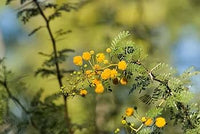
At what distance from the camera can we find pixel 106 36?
2.62 metres

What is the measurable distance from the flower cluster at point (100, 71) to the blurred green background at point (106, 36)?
0.35 meters

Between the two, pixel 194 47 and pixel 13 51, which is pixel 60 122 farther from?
pixel 13 51

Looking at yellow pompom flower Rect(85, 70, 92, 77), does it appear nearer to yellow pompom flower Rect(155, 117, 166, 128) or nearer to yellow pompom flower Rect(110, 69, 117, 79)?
yellow pompom flower Rect(110, 69, 117, 79)

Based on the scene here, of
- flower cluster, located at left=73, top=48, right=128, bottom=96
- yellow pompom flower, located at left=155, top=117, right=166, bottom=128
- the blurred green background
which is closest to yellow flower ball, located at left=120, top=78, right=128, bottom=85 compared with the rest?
flower cluster, located at left=73, top=48, right=128, bottom=96

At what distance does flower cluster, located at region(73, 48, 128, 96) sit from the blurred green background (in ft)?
1.15

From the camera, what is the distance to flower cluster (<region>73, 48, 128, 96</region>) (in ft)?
3.31

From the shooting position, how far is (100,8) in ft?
14.5

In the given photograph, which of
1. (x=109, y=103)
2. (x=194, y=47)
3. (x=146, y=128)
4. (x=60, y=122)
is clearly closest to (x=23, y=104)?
(x=60, y=122)

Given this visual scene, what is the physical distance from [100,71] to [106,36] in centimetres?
161

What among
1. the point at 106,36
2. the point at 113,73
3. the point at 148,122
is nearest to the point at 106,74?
the point at 113,73

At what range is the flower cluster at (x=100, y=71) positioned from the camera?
3.31 feet

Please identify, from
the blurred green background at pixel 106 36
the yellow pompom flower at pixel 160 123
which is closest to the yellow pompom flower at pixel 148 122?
the yellow pompom flower at pixel 160 123

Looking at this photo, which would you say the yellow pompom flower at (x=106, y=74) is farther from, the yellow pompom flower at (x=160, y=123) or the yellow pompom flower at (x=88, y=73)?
the yellow pompom flower at (x=160, y=123)

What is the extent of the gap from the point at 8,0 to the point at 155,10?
445 centimetres
